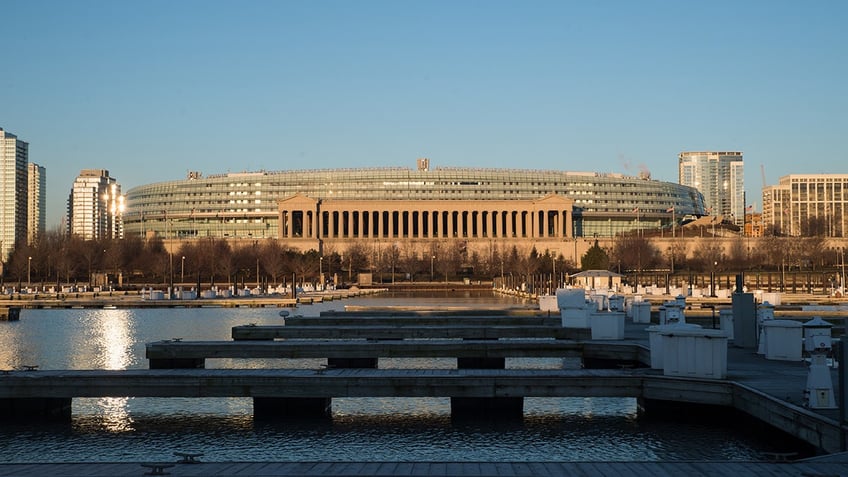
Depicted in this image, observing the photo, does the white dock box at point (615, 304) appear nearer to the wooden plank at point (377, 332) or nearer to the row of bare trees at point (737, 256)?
the wooden plank at point (377, 332)

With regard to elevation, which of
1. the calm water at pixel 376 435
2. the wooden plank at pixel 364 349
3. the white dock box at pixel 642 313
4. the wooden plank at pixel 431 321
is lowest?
the calm water at pixel 376 435

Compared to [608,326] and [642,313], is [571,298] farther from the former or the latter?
[608,326]

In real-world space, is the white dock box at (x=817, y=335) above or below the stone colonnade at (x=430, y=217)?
below

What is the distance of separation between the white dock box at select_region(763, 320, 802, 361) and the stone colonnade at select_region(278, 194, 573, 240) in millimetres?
148653

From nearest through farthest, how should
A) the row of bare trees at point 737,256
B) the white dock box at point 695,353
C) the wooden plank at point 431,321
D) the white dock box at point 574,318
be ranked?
the white dock box at point 695,353 < the white dock box at point 574,318 < the wooden plank at point 431,321 < the row of bare trees at point 737,256

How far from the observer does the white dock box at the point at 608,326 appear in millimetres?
25203

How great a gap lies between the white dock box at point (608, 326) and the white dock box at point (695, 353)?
7.33 metres

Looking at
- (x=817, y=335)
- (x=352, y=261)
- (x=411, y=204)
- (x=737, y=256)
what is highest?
(x=411, y=204)

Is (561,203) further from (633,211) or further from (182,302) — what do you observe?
(182,302)

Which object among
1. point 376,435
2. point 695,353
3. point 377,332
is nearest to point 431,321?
point 377,332

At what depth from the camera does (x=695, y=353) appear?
56.7ft

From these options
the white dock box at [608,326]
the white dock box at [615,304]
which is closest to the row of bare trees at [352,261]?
the white dock box at [615,304]

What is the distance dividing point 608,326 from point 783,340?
5.64 m

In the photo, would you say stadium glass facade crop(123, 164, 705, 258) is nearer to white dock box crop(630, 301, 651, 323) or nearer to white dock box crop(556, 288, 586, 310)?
white dock box crop(556, 288, 586, 310)
